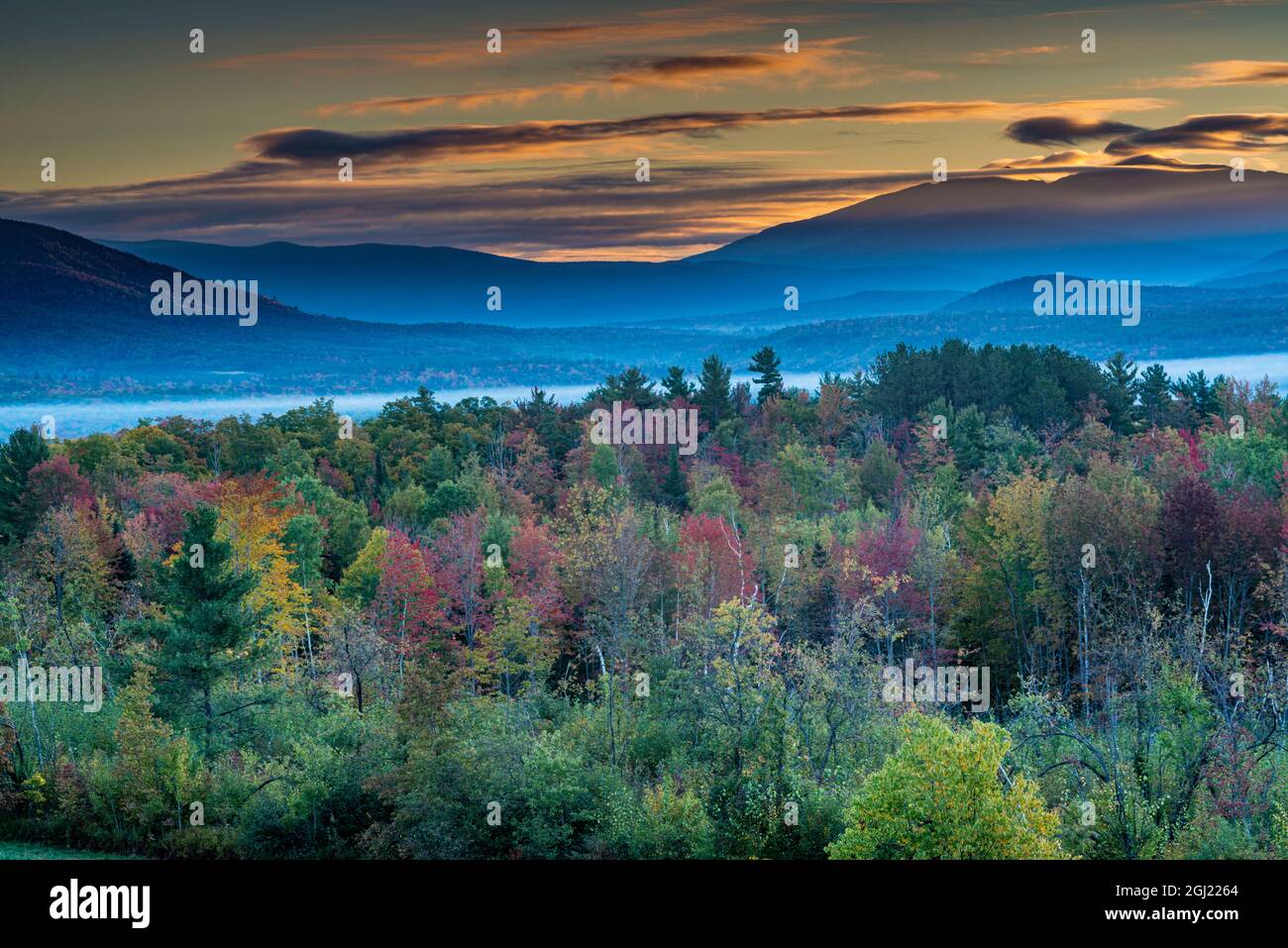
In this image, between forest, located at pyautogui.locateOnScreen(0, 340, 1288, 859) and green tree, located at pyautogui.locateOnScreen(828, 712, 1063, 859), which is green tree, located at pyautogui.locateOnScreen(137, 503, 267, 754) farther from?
green tree, located at pyautogui.locateOnScreen(828, 712, 1063, 859)

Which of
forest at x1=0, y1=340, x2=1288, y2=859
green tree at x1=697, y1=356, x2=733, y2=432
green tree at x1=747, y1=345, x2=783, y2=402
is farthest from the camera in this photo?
green tree at x1=747, y1=345, x2=783, y2=402

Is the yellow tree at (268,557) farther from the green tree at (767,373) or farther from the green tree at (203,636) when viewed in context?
the green tree at (767,373)

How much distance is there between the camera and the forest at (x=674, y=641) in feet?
96.7

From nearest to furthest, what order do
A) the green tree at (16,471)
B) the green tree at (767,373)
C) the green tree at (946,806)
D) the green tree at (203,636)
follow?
the green tree at (946,806) < the green tree at (203,636) < the green tree at (16,471) < the green tree at (767,373)

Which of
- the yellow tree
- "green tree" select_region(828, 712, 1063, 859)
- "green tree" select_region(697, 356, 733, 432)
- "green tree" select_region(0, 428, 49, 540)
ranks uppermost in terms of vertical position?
"green tree" select_region(697, 356, 733, 432)

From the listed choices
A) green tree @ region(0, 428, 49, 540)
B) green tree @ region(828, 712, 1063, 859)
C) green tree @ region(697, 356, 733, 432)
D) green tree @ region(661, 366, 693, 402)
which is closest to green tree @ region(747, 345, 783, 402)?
green tree @ region(697, 356, 733, 432)

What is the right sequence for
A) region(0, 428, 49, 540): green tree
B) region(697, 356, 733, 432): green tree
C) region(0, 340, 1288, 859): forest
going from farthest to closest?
1. region(697, 356, 733, 432): green tree
2. region(0, 428, 49, 540): green tree
3. region(0, 340, 1288, 859): forest

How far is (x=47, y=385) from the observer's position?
194m

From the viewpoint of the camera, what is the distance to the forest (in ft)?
96.7

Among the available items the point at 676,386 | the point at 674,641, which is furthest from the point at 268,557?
the point at 676,386

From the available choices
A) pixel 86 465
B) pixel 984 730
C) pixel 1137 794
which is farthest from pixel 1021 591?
pixel 86 465

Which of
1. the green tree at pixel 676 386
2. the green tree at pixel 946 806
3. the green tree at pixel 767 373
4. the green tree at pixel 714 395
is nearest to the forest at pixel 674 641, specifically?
the green tree at pixel 946 806
